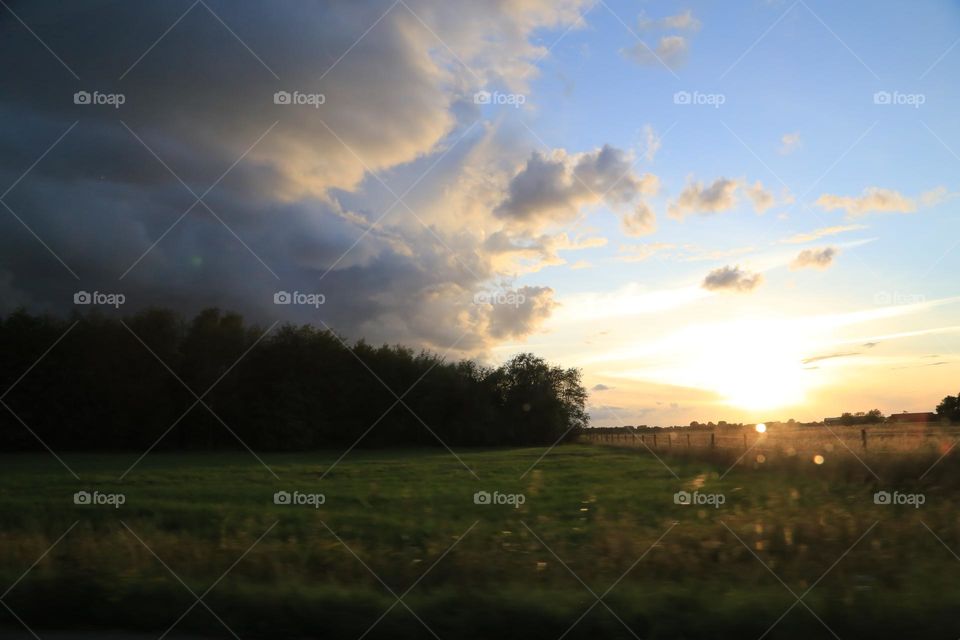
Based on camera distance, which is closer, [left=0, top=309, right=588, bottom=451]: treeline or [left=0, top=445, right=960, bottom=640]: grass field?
[left=0, top=445, right=960, bottom=640]: grass field

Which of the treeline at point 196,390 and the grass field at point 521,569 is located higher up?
the treeline at point 196,390

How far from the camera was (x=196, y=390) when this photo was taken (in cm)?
5178

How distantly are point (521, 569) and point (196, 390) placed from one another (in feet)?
162

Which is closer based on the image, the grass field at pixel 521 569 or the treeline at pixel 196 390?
the grass field at pixel 521 569

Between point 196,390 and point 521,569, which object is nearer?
point 521,569

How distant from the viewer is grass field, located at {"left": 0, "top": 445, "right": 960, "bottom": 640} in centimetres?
586

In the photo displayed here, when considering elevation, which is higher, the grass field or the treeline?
the treeline

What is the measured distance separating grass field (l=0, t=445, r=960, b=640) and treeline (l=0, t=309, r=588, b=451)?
3658cm

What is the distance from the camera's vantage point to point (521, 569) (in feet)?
25.6

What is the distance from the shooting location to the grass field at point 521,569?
5859 mm

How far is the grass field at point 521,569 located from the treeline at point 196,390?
3658 cm

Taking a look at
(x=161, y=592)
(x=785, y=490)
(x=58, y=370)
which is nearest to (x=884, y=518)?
(x=785, y=490)

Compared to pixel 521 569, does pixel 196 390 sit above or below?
above

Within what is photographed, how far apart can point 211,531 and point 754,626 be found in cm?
973
